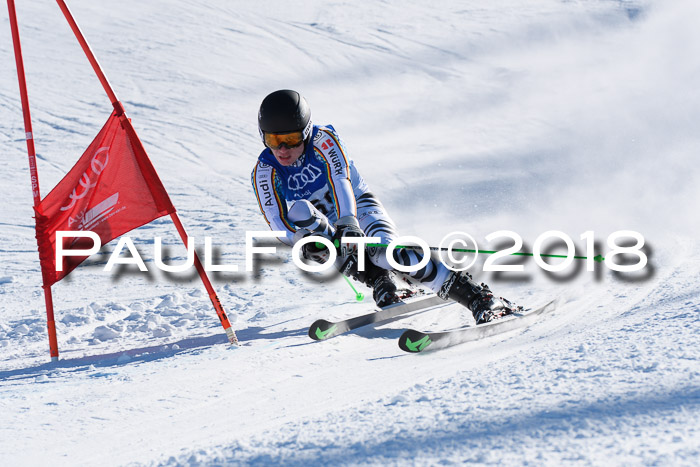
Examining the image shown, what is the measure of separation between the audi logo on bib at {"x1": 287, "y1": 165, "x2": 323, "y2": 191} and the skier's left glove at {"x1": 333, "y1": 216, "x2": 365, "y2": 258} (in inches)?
17.9

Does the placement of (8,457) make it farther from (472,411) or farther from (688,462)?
(688,462)

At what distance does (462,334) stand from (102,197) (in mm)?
2210

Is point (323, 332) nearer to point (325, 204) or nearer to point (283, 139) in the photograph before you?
point (325, 204)

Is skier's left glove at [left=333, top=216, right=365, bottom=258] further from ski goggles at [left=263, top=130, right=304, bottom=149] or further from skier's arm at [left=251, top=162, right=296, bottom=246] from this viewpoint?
ski goggles at [left=263, top=130, right=304, bottom=149]

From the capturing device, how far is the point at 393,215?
354 inches

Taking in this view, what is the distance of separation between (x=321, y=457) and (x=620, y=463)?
0.82 m

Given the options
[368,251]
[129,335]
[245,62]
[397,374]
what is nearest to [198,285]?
[129,335]

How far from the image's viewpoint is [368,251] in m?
4.47

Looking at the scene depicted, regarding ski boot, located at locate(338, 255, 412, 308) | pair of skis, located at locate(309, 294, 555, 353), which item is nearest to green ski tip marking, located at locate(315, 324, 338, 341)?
pair of skis, located at locate(309, 294, 555, 353)

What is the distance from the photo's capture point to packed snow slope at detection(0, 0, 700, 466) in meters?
2.26

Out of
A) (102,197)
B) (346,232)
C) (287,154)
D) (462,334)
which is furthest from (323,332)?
(102,197)

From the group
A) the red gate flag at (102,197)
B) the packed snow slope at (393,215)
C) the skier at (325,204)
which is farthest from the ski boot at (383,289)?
the red gate flag at (102,197)

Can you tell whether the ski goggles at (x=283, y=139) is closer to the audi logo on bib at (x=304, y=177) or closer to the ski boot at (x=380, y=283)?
A: the audi logo on bib at (x=304, y=177)

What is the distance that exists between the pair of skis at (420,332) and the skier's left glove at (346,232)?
45cm
